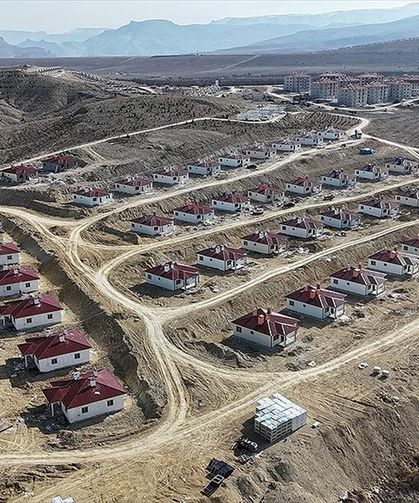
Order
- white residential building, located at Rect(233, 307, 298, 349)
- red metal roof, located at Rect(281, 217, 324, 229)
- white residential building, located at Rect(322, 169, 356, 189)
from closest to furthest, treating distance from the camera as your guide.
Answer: white residential building, located at Rect(233, 307, 298, 349) → red metal roof, located at Rect(281, 217, 324, 229) → white residential building, located at Rect(322, 169, 356, 189)

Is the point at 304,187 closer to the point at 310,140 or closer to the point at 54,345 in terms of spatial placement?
the point at 310,140

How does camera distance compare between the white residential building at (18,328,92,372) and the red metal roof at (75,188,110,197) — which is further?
the red metal roof at (75,188,110,197)

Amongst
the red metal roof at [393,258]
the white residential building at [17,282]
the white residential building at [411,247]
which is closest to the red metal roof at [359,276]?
the red metal roof at [393,258]

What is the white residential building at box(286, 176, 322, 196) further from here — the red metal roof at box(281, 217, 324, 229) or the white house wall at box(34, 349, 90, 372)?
the white house wall at box(34, 349, 90, 372)

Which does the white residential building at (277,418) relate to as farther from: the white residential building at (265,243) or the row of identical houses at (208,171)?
the row of identical houses at (208,171)

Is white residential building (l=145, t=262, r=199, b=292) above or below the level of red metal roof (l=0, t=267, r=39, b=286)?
below

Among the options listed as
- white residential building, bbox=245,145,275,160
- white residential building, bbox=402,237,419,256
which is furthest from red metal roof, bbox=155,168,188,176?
white residential building, bbox=402,237,419,256

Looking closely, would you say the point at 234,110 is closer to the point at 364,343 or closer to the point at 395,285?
the point at 395,285

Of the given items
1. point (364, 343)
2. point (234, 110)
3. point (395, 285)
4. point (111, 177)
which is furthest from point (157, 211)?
point (234, 110)
